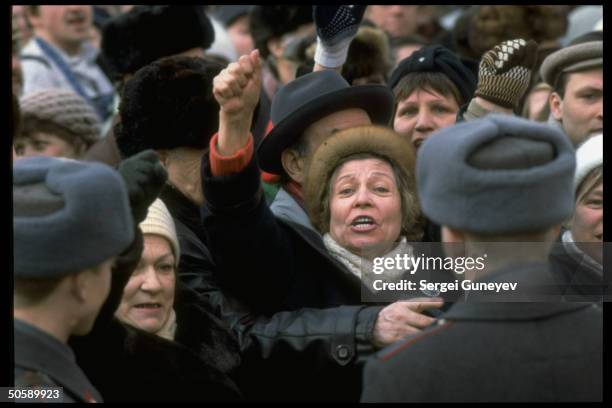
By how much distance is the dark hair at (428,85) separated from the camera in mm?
6840

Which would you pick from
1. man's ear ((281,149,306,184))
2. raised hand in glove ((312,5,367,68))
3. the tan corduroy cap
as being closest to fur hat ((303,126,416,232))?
man's ear ((281,149,306,184))

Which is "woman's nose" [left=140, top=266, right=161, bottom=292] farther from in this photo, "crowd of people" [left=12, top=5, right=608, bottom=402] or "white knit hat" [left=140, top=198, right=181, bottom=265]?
"white knit hat" [left=140, top=198, right=181, bottom=265]

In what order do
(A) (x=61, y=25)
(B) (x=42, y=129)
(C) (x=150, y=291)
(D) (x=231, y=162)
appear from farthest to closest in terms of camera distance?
1. (A) (x=61, y=25)
2. (B) (x=42, y=129)
3. (C) (x=150, y=291)
4. (D) (x=231, y=162)

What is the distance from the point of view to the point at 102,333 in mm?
4883

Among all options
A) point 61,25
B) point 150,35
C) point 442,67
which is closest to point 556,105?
point 442,67

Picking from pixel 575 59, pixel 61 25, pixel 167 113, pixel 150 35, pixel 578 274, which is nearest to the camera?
pixel 578 274

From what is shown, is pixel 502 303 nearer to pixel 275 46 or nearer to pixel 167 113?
pixel 167 113

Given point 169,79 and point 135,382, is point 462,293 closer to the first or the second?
point 135,382

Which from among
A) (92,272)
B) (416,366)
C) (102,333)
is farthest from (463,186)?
(102,333)

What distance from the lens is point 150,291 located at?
5.27 m

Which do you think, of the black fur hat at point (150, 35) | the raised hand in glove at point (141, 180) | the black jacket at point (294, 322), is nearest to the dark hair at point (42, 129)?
the black fur hat at point (150, 35)

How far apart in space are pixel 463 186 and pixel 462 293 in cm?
115

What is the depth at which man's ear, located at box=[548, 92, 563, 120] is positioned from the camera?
689 centimetres

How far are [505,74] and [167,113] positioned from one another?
55.3 inches
